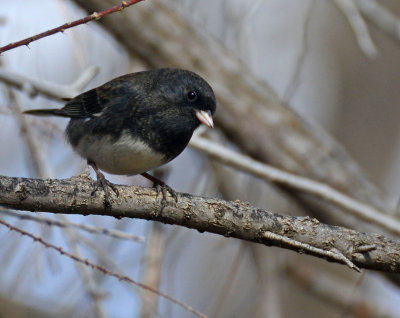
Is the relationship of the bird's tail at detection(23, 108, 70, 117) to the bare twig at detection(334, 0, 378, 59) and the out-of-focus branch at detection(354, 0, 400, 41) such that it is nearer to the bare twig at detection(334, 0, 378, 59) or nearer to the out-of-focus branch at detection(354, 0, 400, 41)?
the bare twig at detection(334, 0, 378, 59)

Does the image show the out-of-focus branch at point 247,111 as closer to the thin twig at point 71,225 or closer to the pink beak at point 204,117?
the pink beak at point 204,117

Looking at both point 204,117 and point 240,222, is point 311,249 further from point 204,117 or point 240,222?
point 204,117

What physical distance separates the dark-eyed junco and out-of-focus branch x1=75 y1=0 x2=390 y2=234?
143cm

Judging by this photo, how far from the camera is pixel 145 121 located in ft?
10.1

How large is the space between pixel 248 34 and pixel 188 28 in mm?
790

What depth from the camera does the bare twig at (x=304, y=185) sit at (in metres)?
3.59

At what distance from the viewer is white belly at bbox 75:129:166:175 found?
118 inches

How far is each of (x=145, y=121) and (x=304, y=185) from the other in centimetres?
112

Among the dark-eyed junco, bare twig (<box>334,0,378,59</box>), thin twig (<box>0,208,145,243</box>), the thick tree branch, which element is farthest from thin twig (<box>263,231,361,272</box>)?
bare twig (<box>334,0,378,59</box>)

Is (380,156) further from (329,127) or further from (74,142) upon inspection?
(74,142)

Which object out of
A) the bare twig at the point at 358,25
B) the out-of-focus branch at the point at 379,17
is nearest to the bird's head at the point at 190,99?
the bare twig at the point at 358,25

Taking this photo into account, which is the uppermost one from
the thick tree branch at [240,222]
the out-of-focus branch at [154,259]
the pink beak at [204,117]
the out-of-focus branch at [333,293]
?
the pink beak at [204,117]

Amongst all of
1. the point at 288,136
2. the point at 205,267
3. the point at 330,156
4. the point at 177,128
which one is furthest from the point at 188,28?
the point at 205,267

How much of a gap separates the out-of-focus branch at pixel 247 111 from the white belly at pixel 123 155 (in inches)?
67.6
